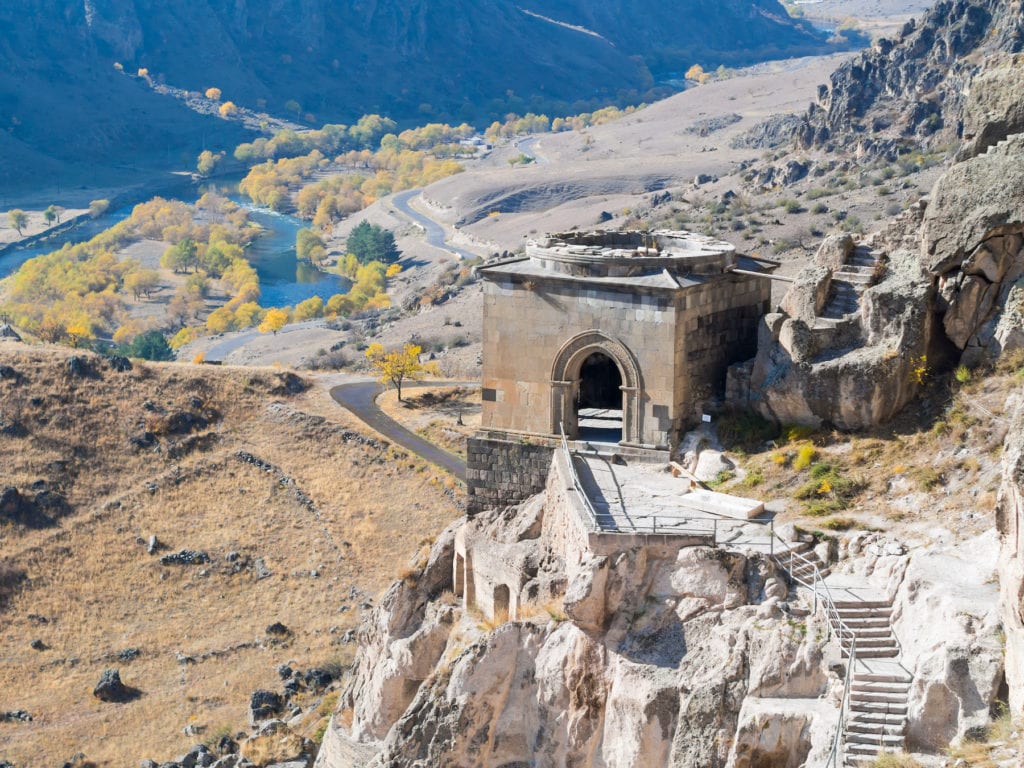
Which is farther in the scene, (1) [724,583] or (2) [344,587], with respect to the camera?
(2) [344,587]

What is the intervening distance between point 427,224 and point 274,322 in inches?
1692

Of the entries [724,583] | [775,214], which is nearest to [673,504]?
[724,583]

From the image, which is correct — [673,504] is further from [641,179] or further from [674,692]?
[641,179]

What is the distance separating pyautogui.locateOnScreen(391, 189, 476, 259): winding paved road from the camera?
Answer: 129 m

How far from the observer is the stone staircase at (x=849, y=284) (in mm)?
25219

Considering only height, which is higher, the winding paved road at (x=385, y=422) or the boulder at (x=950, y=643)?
the winding paved road at (x=385, y=422)

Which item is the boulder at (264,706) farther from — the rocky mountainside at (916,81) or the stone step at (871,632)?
the rocky mountainside at (916,81)

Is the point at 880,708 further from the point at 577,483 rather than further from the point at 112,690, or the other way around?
the point at 112,690

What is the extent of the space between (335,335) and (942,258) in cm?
7655

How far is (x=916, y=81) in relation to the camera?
93062mm

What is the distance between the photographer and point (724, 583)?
2061 cm

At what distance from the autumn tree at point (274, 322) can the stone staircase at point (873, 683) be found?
88.1m

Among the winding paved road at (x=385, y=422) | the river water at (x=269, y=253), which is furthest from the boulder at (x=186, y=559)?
the river water at (x=269, y=253)

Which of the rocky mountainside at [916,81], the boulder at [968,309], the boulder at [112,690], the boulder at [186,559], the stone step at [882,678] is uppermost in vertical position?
the rocky mountainside at [916,81]
